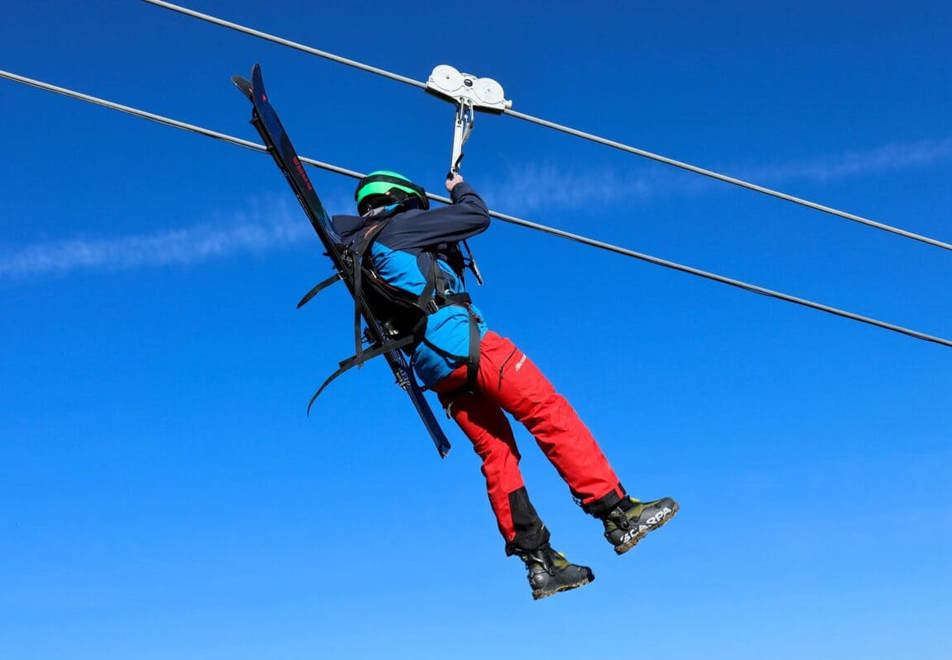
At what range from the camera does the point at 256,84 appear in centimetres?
668

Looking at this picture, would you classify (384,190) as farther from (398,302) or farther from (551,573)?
(551,573)

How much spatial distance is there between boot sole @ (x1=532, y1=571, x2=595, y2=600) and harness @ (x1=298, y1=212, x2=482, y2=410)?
47.5 inches

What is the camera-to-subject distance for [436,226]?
7.01 m

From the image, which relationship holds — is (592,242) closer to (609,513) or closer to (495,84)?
(495,84)

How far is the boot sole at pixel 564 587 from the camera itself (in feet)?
23.1

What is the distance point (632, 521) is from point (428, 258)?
183cm

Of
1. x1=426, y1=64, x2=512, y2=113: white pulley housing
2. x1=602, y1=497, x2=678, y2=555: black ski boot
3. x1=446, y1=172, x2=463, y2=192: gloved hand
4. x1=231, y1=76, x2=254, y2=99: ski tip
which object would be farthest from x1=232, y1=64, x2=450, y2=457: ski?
x1=602, y1=497, x2=678, y2=555: black ski boot

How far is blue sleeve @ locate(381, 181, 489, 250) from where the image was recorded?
7020mm

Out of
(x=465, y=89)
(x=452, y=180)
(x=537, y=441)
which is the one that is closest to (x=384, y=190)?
(x=452, y=180)

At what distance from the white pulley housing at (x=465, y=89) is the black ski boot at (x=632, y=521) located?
2.67m

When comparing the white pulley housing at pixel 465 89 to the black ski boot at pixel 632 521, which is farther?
the white pulley housing at pixel 465 89

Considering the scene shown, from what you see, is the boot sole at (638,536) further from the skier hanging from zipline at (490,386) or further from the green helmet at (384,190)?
the green helmet at (384,190)

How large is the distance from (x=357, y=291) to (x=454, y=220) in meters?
0.67

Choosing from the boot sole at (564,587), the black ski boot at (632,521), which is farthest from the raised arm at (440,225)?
the boot sole at (564,587)
